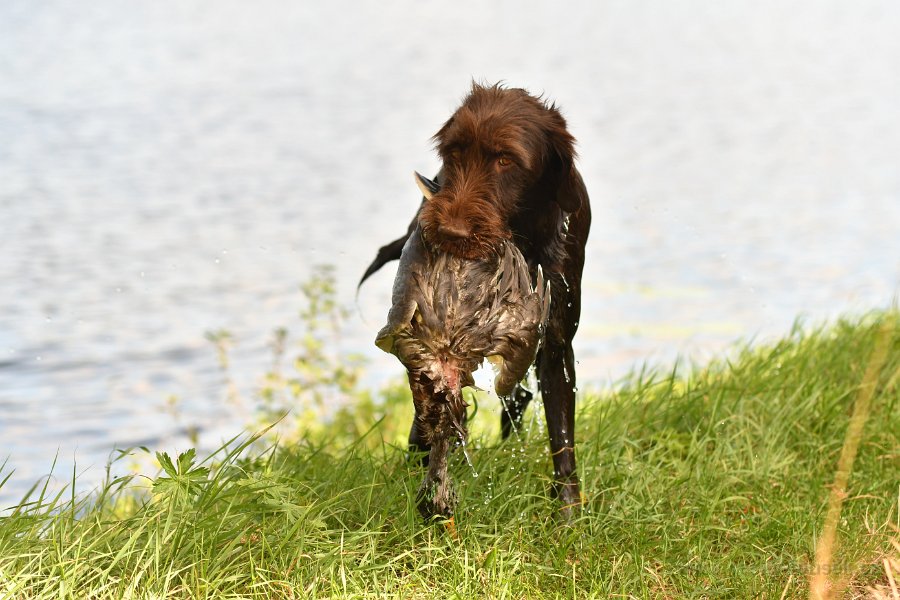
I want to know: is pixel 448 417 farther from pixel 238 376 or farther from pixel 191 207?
pixel 191 207

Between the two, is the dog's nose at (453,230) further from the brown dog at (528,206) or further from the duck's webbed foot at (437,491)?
the duck's webbed foot at (437,491)

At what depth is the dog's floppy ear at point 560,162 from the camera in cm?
381

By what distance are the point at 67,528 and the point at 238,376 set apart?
13.8ft

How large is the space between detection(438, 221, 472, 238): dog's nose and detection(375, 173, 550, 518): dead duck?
6 cm

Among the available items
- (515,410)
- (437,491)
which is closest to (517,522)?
(437,491)

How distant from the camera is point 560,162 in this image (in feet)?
12.7

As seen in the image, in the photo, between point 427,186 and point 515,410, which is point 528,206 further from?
point 515,410

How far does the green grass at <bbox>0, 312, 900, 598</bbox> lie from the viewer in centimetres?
347

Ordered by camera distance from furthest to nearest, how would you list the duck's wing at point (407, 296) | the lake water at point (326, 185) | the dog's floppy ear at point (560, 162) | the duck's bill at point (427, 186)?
1. the lake water at point (326, 185)
2. the dog's floppy ear at point (560, 162)
3. the duck's bill at point (427, 186)
4. the duck's wing at point (407, 296)

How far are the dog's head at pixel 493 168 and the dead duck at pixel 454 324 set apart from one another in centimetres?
6

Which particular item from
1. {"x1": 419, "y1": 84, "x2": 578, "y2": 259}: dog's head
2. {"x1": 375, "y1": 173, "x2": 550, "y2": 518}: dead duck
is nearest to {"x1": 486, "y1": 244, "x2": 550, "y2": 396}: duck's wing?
{"x1": 375, "y1": 173, "x2": 550, "y2": 518}: dead duck

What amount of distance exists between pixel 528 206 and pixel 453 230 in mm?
619

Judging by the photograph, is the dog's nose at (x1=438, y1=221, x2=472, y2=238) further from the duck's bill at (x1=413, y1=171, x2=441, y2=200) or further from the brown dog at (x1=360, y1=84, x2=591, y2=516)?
the duck's bill at (x1=413, y1=171, x2=441, y2=200)

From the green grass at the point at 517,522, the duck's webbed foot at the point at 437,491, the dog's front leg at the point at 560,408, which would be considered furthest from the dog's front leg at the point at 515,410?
the duck's webbed foot at the point at 437,491
